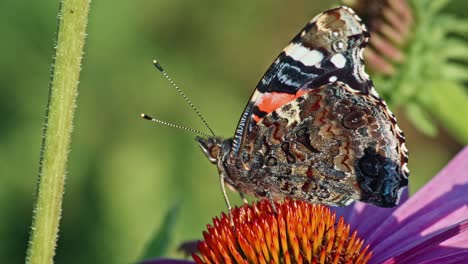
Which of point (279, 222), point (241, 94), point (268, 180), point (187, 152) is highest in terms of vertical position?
point (241, 94)

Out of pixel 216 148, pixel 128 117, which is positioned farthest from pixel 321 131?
pixel 128 117

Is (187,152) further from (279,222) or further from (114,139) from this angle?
(279,222)

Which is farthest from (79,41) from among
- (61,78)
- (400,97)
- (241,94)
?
(241,94)

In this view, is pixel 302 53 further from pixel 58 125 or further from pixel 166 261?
pixel 58 125

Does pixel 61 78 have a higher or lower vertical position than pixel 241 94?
lower

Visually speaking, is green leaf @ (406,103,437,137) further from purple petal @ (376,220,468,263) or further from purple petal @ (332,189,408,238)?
purple petal @ (376,220,468,263)

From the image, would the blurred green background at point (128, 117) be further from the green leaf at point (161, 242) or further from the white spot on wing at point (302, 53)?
the white spot on wing at point (302, 53)

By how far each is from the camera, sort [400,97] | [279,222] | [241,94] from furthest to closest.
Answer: [241,94] < [400,97] < [279,222]

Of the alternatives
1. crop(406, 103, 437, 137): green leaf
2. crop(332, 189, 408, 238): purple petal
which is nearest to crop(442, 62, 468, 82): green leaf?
crop(406, 103, 437, 137): green leaf
